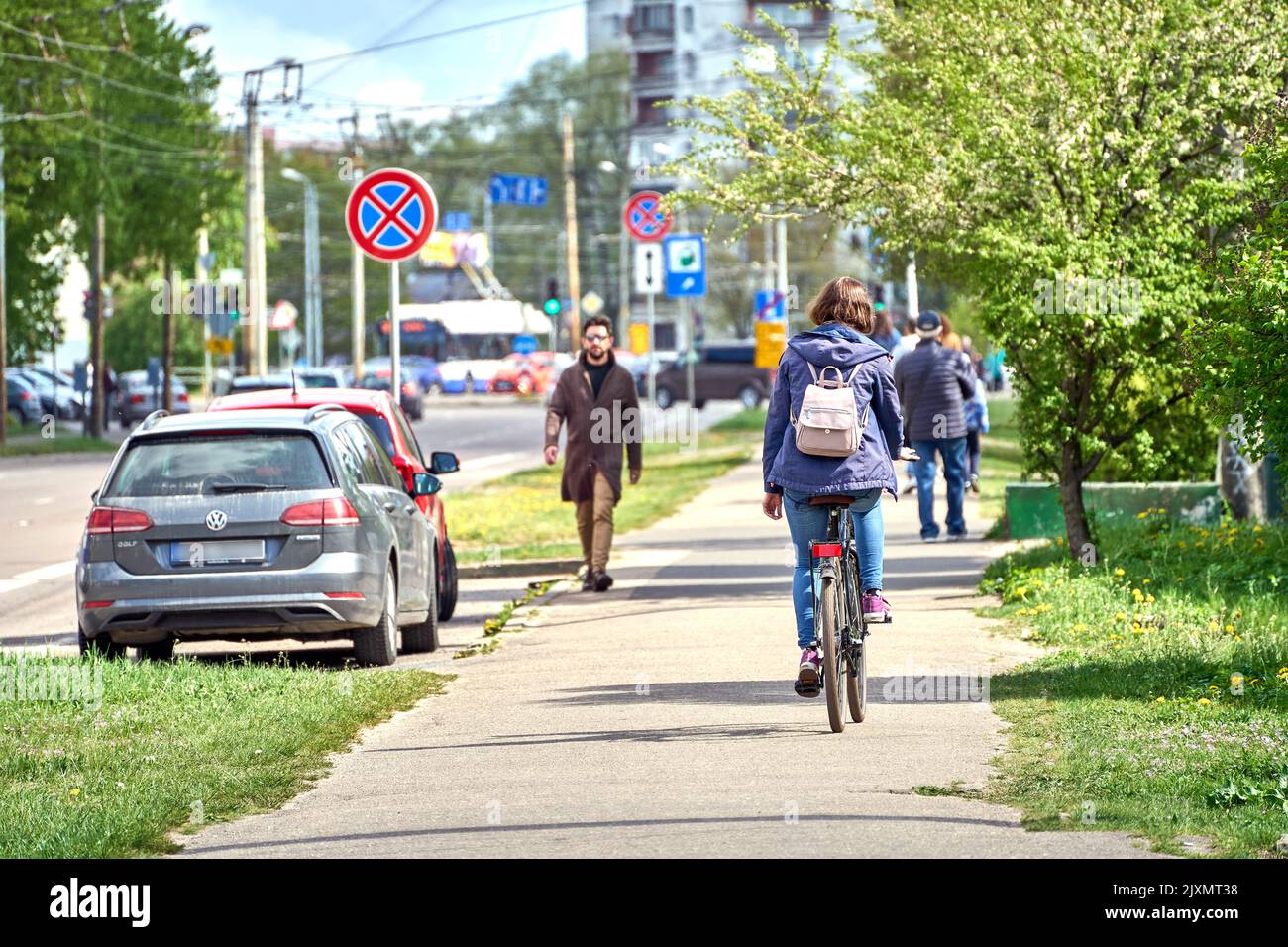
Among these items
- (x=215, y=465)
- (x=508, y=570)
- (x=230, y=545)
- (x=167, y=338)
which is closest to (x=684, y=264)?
(x=508, y=570)

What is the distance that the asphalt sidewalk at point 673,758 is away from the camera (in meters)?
7.13

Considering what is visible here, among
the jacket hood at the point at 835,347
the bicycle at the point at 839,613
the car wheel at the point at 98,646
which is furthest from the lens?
the car wheel at the point at 98,646

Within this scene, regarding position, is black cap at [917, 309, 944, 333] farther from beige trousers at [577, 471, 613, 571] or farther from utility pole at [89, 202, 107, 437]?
utility pole at [89, 202, 107, 437]

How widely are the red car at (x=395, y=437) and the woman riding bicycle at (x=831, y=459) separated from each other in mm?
5916

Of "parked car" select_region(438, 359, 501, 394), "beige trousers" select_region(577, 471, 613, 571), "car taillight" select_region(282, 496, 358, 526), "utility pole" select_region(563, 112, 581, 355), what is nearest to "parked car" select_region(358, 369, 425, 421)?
"utility pole" select_region(563, 112, 581, 355)

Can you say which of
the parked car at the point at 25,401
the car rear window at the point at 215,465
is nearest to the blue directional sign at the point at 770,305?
the car rear window at the point at 215,465

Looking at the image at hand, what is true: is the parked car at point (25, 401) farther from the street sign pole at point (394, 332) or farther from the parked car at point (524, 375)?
the street sign pole at point (394, 332)

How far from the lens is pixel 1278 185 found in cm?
990

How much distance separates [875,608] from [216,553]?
13.6ft

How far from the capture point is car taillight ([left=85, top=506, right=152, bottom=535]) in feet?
40.4

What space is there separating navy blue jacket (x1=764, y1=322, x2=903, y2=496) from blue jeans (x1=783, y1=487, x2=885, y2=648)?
96mm
